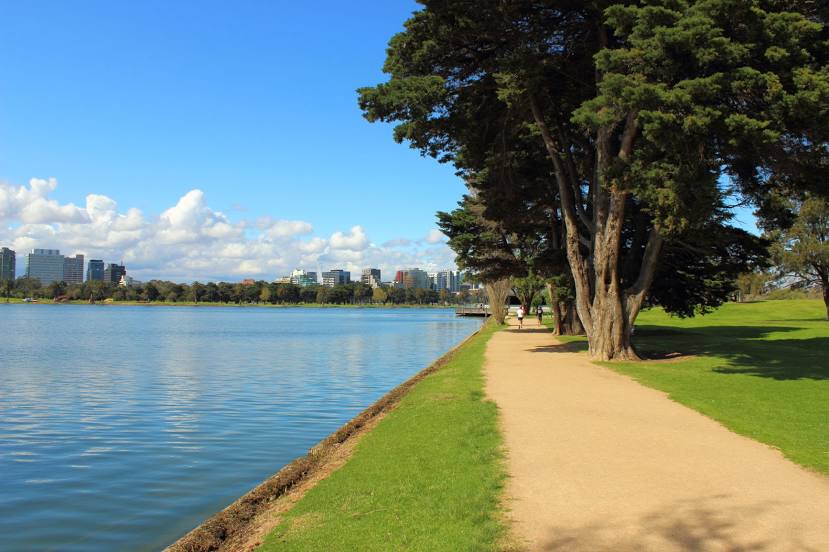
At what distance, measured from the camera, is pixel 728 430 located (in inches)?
384

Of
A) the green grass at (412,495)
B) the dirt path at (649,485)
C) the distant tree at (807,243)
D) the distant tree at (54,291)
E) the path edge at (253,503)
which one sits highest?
the distant tree at (807,243)

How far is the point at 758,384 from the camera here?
14.9 metres

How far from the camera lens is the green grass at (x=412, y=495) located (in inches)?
210

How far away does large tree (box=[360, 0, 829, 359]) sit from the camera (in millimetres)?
14000

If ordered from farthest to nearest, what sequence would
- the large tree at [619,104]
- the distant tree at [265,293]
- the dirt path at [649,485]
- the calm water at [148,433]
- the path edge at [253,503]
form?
the distant tree at [265,293] → the large tree at [619,104] → the calm water at [148,433] → the path edge at [253,503] → the dirt path at [649,485]

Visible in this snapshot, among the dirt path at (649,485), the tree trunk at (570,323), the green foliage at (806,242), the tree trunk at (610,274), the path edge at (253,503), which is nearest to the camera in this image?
the dirt path at (649,485)

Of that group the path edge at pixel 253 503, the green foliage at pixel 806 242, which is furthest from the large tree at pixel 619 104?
the green foliage at pixel 806 242

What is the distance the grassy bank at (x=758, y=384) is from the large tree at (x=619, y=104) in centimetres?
323

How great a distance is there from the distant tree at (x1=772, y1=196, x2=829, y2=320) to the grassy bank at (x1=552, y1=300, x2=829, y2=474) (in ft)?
83.1

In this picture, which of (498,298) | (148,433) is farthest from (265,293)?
(148,433)

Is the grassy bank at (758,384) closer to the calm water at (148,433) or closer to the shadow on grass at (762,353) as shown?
the shadow on grass at (762,353)

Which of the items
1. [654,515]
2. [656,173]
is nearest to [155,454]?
[654,515]

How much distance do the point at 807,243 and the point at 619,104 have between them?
43106 mm

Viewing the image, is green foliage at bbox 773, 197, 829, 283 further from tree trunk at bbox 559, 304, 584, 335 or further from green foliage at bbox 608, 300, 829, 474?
green foliage at bbox 608, 300, 829, 474
